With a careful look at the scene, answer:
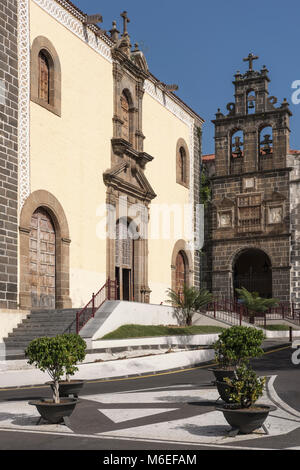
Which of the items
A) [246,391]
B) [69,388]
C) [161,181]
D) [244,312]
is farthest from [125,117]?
[246,391]

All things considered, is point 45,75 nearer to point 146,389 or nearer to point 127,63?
point 127,63

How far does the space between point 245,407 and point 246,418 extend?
1.17 ft

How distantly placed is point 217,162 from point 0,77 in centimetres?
2442

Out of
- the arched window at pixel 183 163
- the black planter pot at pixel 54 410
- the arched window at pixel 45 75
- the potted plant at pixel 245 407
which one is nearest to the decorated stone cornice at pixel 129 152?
the arched window at pixel 45 75

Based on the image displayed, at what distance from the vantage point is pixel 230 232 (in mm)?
42062

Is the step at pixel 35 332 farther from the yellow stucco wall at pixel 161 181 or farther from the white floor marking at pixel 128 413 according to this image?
the yellow stucco wall at pixel 161 181

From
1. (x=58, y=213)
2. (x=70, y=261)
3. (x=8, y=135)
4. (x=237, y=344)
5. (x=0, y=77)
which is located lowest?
(x=237, y=344)

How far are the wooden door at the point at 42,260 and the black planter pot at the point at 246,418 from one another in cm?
1382

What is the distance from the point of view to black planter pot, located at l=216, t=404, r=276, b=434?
8383mm

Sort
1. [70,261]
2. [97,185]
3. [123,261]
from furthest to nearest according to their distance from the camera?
[123,261] < [97,185] < [70,261]

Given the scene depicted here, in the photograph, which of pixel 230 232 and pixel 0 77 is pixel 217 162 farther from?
pixel 0 77

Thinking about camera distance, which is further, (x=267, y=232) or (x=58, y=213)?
(x=267, y=232)

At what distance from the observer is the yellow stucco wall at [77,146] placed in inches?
884

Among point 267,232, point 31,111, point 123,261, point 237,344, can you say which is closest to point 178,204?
point 123,261
